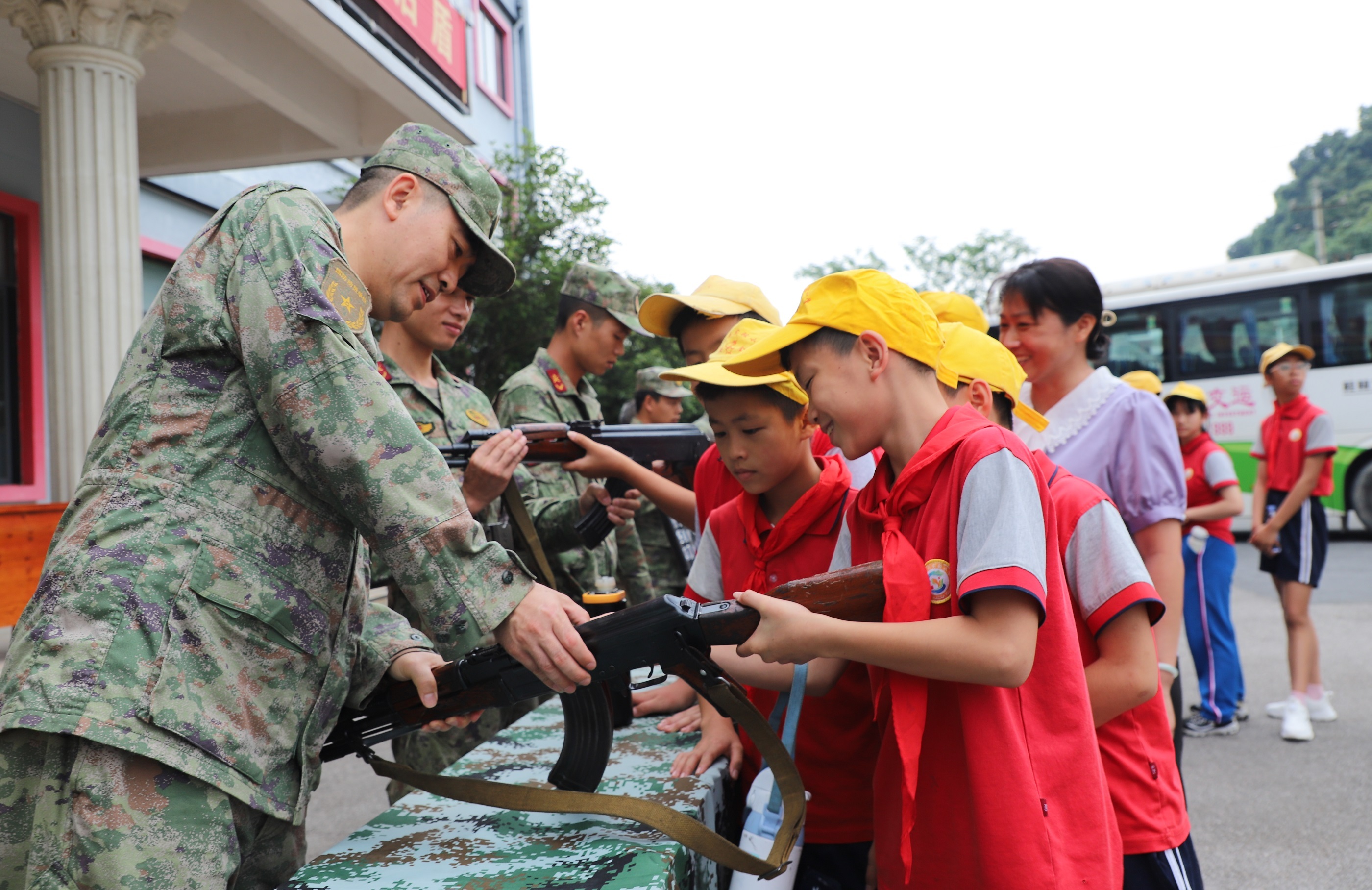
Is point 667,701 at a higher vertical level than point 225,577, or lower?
lower

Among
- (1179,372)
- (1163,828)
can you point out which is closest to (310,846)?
(1163,828)

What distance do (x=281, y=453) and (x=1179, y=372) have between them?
1354 cm

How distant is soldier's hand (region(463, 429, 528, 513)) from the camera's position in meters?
2.66

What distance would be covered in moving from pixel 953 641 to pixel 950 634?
1cm

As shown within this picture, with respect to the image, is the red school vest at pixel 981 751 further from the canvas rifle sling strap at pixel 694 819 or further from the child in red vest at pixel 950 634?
the canvas rifle sling strap at pixel 694 819

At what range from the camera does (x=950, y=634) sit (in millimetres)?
1369

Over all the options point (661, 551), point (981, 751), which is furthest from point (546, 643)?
point (661, 551)

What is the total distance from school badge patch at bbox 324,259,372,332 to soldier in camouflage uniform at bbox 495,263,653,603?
1917 millimetres

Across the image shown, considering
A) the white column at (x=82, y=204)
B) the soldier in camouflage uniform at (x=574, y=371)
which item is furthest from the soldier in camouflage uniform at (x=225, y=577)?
the white column at (x=82, y=204)

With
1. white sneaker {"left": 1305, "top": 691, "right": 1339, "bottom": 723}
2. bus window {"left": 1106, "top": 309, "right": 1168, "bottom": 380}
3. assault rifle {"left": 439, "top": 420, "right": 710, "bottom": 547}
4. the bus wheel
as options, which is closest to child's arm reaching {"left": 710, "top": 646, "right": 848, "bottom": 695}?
assault rifle {"left": 439, "top": 420, "right": 710, "bottom": 547}

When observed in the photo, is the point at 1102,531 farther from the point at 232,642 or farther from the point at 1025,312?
the point at 232,642

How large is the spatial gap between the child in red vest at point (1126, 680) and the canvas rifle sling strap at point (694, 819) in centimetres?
57

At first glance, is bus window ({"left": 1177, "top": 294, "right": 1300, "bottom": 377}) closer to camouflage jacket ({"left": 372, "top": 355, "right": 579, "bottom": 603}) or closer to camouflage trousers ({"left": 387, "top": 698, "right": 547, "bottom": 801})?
camouflage jacket ({"left": 372, "top": 355, "right": 579, "bottom": 603})

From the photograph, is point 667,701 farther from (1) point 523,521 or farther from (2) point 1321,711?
(2) point 1321,711
